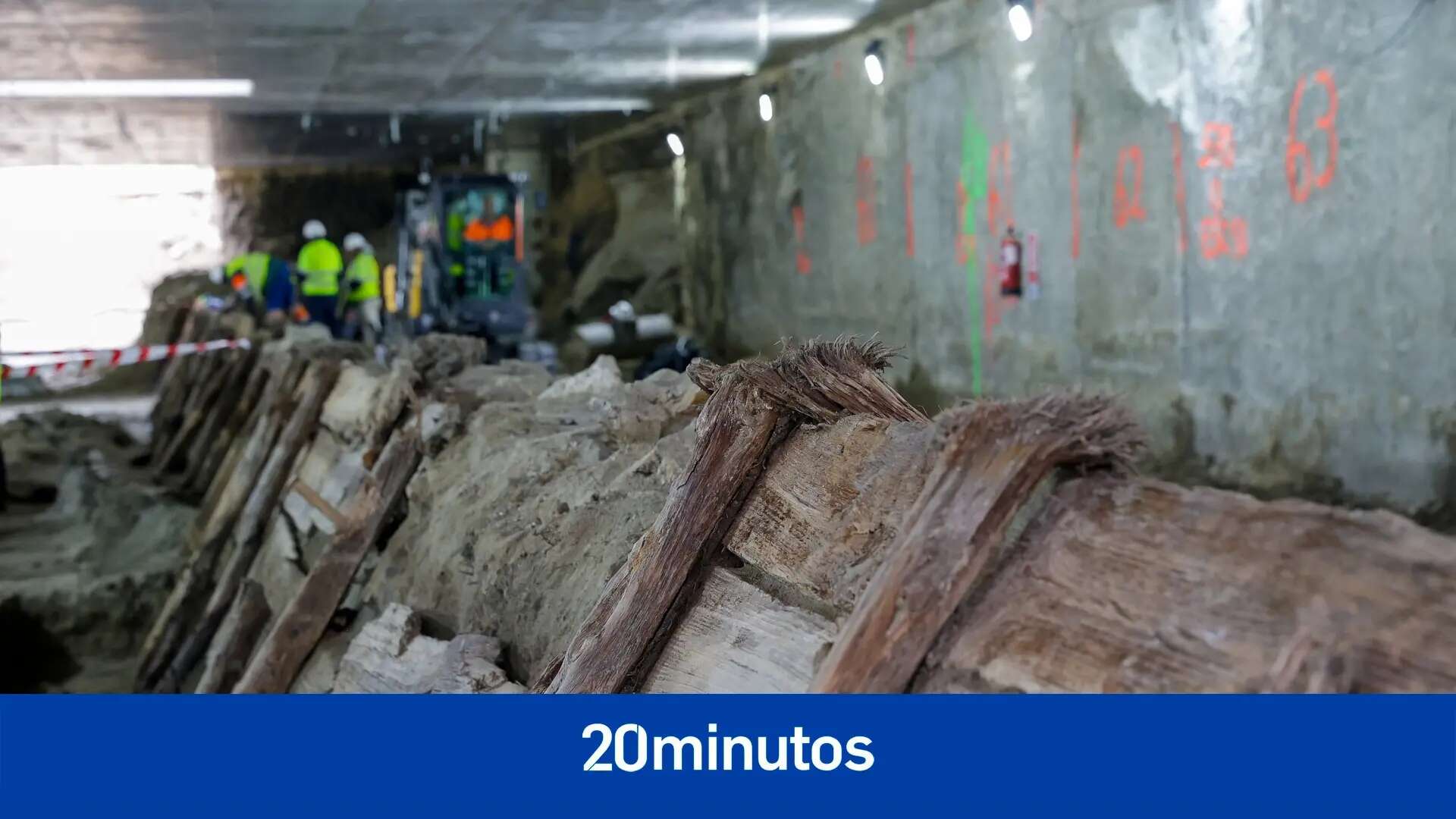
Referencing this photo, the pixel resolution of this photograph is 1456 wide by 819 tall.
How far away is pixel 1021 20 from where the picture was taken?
9.26 metres

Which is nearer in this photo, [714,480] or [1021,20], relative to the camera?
[714,480]

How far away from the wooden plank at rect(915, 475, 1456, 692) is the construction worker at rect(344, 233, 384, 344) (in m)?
14.9

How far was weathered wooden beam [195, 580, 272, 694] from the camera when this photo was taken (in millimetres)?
5180

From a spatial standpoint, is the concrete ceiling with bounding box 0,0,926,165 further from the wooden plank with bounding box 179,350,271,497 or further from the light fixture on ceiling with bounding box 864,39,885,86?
the wooden plank with bounding box 179,350,271,497

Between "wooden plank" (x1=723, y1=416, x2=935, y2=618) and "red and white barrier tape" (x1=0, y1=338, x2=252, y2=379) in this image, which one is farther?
"red and white barrier tape" (x1=0, y1=338, x2=252, y2=379)

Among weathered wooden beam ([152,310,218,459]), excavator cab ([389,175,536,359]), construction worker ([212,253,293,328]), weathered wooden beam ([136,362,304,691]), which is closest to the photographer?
weathered wooden beam ([136,362,304,691])

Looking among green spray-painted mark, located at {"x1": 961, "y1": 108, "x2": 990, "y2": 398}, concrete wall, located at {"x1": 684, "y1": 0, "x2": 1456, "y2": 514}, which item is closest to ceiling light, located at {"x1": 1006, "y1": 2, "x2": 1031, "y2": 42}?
concrete wall, located at {"x1": 684, "y1": 0, "x2": 1456, "y2": 514}

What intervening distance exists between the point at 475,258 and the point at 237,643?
12.0 m

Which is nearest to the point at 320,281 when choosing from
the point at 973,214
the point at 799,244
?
the point at 799,244

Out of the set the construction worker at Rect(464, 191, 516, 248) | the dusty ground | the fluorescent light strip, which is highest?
the fluorescent light strip

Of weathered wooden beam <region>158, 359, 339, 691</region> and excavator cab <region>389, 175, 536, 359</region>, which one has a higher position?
excavator cab <region>389, 175, 536, 359</region>

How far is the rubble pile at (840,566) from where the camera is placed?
168cm

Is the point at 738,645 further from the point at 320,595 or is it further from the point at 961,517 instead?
the point at 320,595
